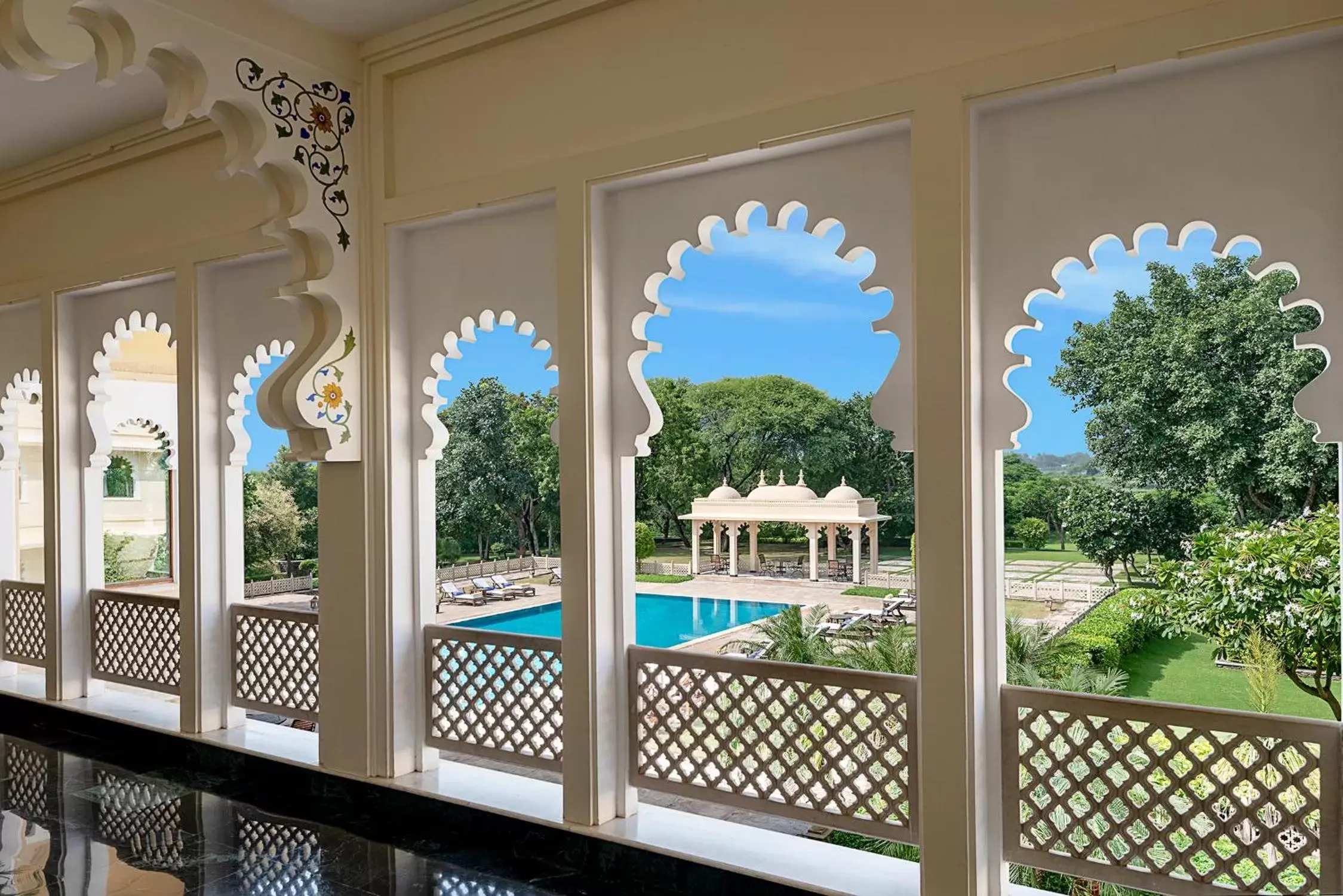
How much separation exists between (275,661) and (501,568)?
20063mm

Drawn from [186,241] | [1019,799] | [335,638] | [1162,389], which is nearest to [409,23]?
[186,241]

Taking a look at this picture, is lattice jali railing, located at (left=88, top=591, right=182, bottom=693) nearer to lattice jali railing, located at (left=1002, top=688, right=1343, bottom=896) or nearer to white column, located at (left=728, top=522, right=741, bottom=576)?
lattice jali railing, located at (left=1002, top=688, right=1343, bottom=896)

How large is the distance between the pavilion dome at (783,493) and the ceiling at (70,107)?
1674 centimetres

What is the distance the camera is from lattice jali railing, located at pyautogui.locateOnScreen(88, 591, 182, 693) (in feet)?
16.8

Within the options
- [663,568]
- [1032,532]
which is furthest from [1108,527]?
[663,568]

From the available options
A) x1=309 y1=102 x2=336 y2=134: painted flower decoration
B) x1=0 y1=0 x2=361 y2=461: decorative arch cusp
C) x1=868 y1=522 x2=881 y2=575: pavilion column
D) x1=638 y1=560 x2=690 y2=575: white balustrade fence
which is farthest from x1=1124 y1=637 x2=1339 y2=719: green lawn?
x1=309 y1=102 x2=336 y2=134: painted flower decoration

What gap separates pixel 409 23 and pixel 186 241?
177cm

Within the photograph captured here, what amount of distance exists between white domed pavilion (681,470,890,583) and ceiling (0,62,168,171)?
15.8m

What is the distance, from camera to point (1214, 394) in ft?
57.6

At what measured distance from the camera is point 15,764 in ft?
15.4

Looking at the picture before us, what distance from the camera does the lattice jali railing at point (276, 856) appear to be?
3230 millimetres

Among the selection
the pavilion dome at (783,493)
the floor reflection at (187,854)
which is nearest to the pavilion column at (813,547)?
the pavilion dome at (783,493)

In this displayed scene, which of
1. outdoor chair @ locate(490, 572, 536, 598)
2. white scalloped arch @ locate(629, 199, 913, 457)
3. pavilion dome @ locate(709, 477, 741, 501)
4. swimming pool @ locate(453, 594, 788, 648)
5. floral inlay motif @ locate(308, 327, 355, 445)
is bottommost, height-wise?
swimming pool @ locate(453, 594, 788, 648)

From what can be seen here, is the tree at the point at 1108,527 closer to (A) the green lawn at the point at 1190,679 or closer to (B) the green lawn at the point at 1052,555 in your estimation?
(B) the green lawn at the point at 1052,555
